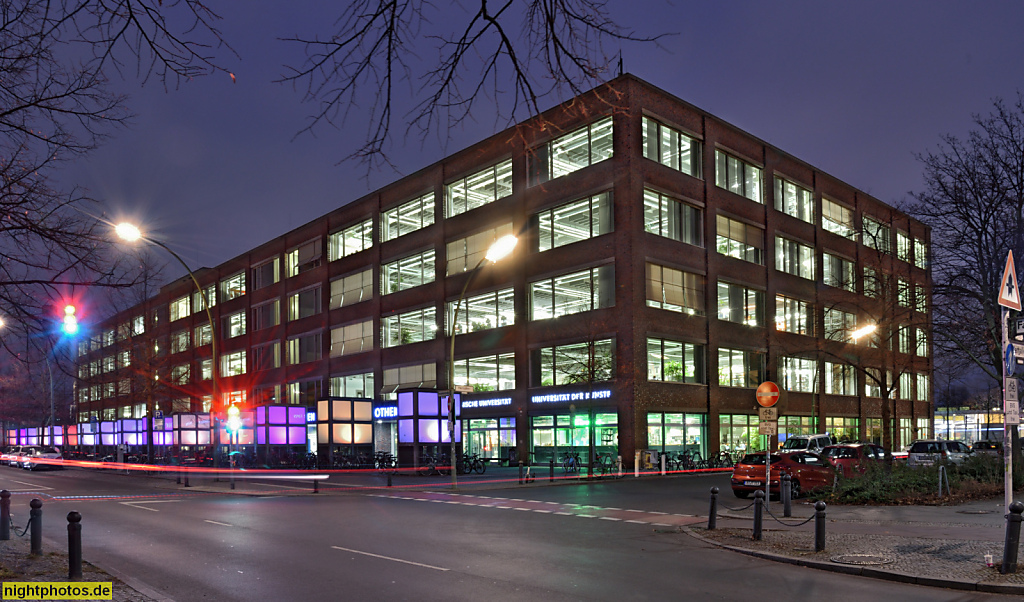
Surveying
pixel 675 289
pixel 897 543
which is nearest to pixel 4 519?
pixel 897 543

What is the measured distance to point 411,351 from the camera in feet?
→ 184

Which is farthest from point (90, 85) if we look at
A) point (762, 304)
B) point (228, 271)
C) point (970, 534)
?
point (228, 271)

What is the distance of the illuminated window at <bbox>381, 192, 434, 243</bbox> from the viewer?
56469 millimetres

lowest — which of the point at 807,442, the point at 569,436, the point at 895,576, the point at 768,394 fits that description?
the point at 569,436

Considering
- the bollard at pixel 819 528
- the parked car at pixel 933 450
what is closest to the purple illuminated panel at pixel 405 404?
the parked car at pixel 933 450

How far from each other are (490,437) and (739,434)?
15.2m

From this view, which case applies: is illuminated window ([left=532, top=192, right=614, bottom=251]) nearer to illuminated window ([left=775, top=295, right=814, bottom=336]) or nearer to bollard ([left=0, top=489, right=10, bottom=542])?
illuminated window ([left=775, top=295, right=814, bottom=336])

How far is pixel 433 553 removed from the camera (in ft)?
44.4

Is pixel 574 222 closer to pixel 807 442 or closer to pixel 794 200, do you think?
pixel 807 442

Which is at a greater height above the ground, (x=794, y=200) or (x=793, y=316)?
(x=794, y=200)

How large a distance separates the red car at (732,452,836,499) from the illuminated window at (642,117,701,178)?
73.9 ft

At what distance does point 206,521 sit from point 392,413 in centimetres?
2725

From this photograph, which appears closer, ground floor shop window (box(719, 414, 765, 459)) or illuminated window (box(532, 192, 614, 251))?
illuminated window (box(532, 192, 614, 251))

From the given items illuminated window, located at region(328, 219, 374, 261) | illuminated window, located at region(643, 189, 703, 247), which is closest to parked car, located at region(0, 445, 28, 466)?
illuminated window, located at region(328, 219, 374, 261)
